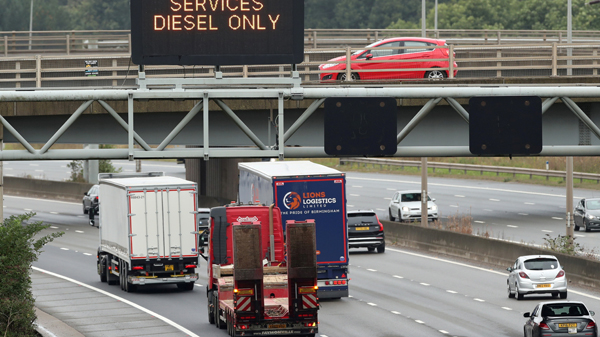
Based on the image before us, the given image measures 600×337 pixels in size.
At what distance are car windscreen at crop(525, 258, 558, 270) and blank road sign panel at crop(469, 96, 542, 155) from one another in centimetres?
1231

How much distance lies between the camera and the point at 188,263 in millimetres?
30984

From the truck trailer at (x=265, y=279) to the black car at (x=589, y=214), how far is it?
24.4 meters

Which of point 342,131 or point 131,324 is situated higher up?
point 342,131

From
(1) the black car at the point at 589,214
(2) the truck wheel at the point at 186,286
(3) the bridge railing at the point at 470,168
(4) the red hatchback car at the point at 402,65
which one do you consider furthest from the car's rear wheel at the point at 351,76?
(3) the bridge railing at the point at 470,168

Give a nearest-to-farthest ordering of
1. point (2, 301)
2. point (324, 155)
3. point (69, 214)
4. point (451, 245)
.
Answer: point (324, 155) < point (2, 301) < point (451, 245) < point (69, 214)

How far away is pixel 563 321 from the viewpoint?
22.3 m

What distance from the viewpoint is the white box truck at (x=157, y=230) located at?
30203 millimetres

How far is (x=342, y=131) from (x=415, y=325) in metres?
8.91

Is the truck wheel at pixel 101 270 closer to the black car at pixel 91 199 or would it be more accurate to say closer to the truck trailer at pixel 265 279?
the truck trailer at pixel 265 279

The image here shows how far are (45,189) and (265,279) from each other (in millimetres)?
46592

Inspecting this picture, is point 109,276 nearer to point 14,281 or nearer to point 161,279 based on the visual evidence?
point 161,279

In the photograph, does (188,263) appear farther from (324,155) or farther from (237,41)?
(237,41)

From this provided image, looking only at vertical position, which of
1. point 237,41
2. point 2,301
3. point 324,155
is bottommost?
point 2,301

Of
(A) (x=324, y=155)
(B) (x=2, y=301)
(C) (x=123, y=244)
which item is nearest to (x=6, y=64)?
(C) (x=123, y=244)
